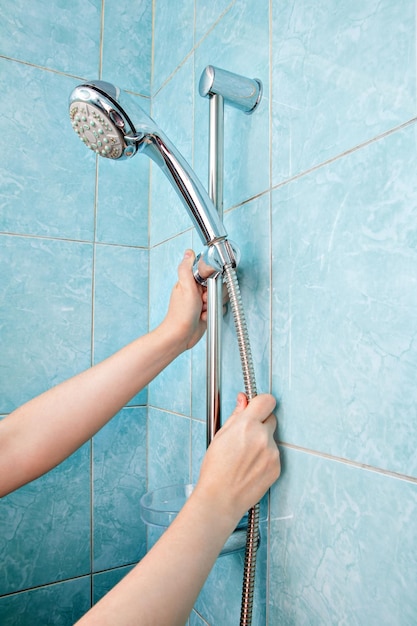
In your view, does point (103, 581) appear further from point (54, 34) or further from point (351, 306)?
point (54, 34)

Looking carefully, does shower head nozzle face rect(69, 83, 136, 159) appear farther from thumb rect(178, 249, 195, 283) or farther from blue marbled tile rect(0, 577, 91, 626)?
blue marbled tile rect(0, 577, 91, 626)

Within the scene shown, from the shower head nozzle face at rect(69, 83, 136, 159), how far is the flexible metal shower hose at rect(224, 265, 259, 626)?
22 cm

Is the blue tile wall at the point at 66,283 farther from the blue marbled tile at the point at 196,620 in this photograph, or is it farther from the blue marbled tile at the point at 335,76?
the blue marbled tile at the point at 335,76

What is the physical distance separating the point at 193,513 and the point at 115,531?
638 mm

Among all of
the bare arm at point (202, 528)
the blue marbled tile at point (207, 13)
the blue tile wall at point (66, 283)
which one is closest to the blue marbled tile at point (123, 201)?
the blue tile wall at point (66, 283)

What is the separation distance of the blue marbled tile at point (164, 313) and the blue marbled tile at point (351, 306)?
31cm

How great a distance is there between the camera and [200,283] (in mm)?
678

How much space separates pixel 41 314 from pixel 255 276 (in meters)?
0.52

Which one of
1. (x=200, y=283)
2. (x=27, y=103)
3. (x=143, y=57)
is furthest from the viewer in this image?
(x=143, y=57)

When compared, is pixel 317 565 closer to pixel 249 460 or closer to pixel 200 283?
pixel 249 460

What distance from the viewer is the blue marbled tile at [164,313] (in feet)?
2.89

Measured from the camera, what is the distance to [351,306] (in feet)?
1.61

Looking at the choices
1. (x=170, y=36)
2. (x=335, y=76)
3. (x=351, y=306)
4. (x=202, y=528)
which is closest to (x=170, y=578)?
(x=202, y=528)

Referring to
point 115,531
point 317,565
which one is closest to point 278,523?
point 317,565
